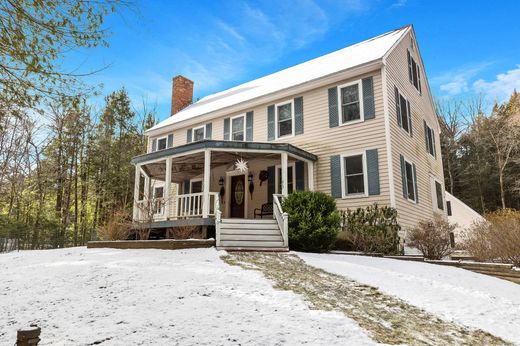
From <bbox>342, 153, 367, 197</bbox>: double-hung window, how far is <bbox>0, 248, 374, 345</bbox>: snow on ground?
638 cm

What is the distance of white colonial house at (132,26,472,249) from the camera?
11.0 metres

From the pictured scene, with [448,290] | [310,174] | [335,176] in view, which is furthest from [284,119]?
[448,290]

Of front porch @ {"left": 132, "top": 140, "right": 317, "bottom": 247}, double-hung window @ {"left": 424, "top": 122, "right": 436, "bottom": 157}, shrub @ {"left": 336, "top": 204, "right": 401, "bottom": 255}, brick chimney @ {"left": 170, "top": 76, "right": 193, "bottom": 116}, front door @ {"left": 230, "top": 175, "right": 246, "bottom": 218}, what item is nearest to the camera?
shrub @ {"left": 336, "top": 204, "right": 401, "bottom": 255}

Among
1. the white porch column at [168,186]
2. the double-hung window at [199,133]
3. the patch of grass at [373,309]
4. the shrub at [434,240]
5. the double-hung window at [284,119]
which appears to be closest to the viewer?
Result: the patch of grass at [373,309]

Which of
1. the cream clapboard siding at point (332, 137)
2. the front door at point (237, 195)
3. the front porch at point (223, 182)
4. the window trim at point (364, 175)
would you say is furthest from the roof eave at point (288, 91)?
the front door at point (237, 195)

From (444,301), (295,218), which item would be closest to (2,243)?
(295,218)

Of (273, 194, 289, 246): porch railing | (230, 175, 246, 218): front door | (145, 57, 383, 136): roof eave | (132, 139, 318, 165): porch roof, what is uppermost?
(145, 57, 383, 136): roof eave

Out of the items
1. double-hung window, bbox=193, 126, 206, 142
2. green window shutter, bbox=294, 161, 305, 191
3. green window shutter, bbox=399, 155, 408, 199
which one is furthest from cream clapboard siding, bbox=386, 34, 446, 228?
double-hung window, bbox=193, 126, 206, 142

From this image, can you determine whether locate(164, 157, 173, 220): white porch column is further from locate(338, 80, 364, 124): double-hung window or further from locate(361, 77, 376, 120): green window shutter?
locate(361, 77, 376, 120): green window shutter

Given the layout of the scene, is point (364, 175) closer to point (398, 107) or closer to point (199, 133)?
point (398, 107)

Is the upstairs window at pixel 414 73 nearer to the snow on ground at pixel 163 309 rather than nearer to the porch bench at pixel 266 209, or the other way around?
the porch bench at pixel 266 209

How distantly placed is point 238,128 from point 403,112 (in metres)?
6.54

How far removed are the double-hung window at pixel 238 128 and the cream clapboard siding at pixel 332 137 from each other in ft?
2.79

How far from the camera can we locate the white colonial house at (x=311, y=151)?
11.0 metres
